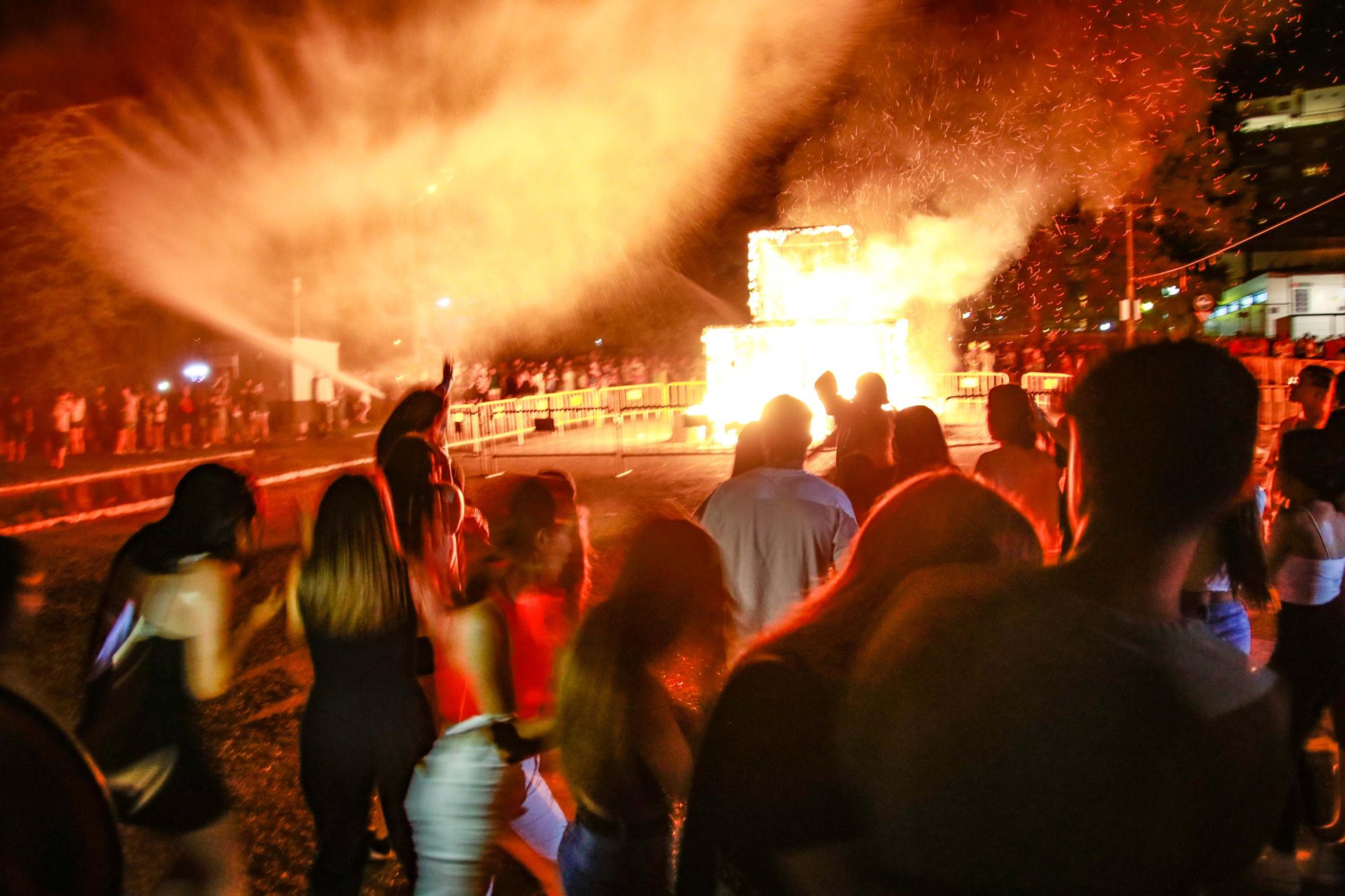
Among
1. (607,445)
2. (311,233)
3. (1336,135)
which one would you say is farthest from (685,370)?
(1336,135)

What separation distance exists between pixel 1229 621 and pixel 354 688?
2.86 m

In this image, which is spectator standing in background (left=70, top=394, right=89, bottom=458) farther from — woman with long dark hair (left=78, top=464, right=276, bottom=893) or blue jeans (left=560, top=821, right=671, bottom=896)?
blue jeans (left=560, top=821, right=671, bottom=896)

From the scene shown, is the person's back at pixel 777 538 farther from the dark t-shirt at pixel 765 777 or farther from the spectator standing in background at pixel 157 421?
the spectator standing in background at pixel 157 421

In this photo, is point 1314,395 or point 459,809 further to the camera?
point 1314,395

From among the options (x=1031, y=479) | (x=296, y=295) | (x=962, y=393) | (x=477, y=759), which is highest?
(x=296, y=295)

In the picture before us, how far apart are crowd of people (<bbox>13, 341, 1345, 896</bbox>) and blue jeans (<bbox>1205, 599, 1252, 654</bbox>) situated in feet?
0.06

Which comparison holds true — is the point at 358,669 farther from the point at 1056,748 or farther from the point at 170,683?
the point at 1056,748

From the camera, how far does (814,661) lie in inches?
52.1

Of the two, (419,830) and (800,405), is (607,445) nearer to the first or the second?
(800,405)

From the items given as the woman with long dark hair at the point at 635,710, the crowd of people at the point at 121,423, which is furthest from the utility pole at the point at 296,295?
the woman with long dark hair at the point at 635,710

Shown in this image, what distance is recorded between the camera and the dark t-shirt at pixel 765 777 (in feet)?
4.09

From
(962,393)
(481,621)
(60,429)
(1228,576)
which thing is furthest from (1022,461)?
(60,429)

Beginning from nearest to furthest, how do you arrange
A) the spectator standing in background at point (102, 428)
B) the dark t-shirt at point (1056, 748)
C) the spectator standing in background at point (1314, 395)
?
the dark t-shirt at point (1056, 748), the spectator standing in background at point (1314, 395), the spectator standing in background at point (102, 428)

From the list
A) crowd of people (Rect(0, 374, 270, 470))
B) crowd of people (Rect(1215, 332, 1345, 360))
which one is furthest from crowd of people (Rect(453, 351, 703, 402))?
crowd of people (Rect(1215, 332, 1345, 360))
